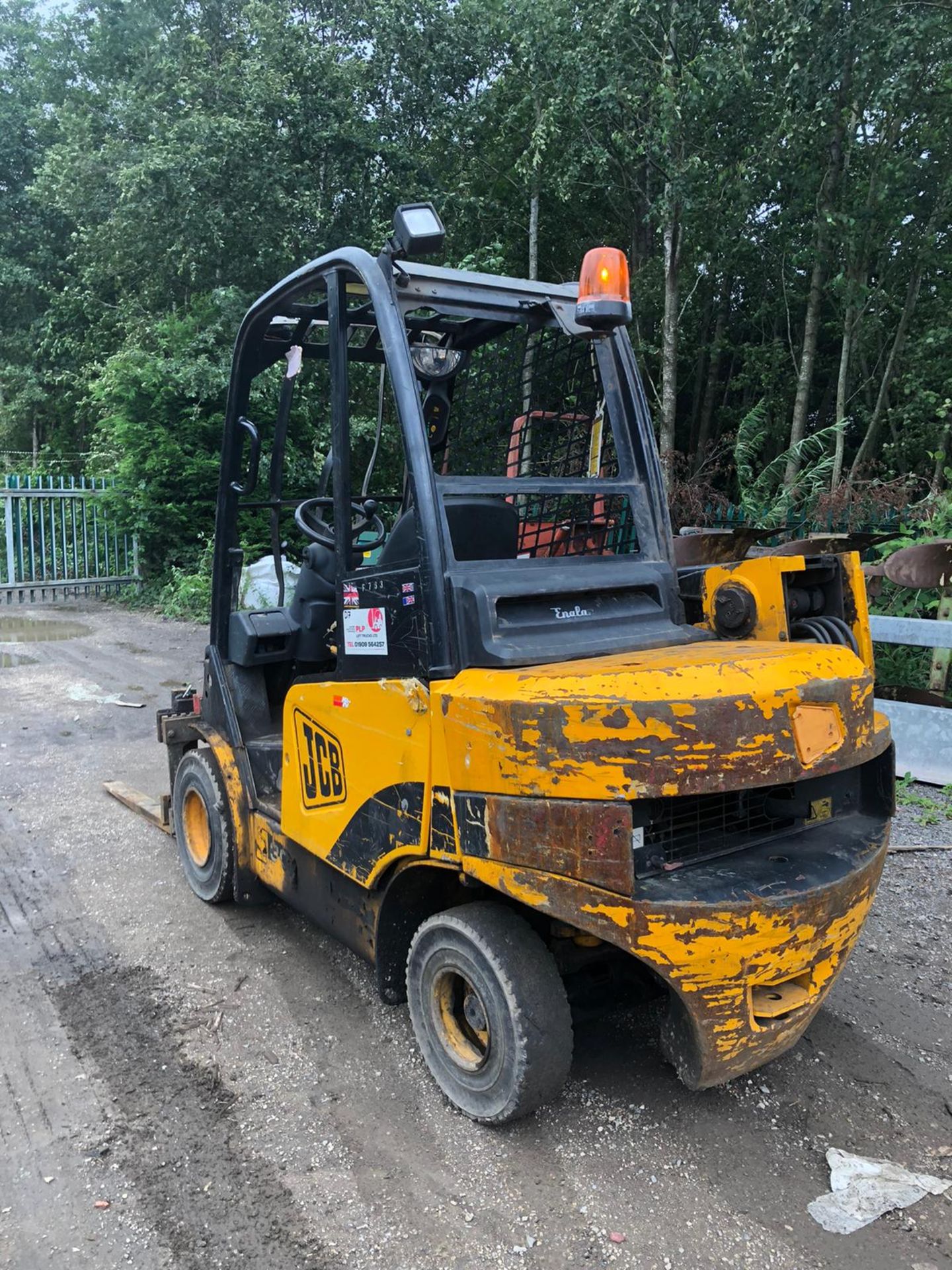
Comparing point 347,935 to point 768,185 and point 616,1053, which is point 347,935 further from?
point 768,185

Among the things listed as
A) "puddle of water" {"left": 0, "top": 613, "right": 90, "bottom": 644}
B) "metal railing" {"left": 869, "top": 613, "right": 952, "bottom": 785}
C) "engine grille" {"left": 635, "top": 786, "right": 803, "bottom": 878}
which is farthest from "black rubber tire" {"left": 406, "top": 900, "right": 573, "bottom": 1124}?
"puddle of water" {"left": 0, "top": 613, "right": 90, "bottom": 644}

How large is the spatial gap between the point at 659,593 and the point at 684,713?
3.23ft

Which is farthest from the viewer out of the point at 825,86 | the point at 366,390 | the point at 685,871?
the point at 825,86

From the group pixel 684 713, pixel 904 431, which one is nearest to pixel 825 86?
pixel 904 431

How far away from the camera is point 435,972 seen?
2773 mm

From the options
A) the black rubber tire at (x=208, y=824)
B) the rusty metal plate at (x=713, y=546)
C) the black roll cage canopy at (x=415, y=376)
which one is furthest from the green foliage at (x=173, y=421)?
the rusty metal plate at (x=713, y=546)

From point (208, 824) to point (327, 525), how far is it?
5.38 ft

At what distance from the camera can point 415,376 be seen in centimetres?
270

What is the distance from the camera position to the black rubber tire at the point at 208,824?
3973mm

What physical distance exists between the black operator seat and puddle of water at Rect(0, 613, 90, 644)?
10.1 m

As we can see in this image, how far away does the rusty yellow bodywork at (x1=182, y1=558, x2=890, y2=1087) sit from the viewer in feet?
7.22

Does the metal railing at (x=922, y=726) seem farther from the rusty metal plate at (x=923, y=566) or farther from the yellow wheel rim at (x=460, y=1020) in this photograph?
the yellow wheel rim at (x=460, y=1020)

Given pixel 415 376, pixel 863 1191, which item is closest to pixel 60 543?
pixel 415 376

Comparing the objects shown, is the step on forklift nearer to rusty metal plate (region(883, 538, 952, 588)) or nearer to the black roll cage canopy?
the black roll cage canopy
